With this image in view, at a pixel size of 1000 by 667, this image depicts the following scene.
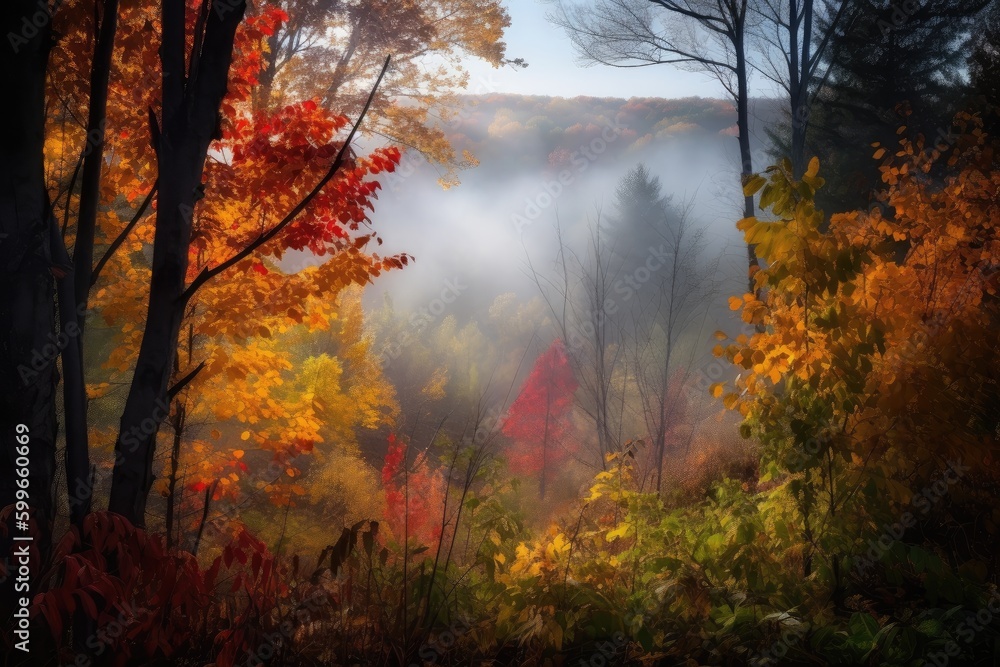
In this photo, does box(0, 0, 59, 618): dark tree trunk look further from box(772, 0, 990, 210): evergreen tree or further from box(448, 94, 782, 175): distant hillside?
box(448, 94, 782, 175): distant hillside

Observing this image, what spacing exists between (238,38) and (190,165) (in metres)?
2.35

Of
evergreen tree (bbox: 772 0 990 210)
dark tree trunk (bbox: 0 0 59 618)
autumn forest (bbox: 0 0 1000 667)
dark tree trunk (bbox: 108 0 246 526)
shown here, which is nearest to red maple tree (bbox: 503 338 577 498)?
evergreen tree (bbox: 772 0 990 210)

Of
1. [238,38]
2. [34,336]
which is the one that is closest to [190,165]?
[34,336]

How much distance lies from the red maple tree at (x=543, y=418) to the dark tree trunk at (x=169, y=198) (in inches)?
912

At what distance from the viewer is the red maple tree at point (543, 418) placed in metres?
26.4

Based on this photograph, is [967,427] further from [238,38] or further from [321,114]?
[238,38]

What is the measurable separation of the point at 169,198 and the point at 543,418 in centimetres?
2627

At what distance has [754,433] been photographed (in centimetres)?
397

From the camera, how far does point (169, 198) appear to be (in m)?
2.66

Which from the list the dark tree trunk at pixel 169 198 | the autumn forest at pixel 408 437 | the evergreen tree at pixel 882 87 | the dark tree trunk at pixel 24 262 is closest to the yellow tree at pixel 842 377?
the autumn forest at pixel 408 437

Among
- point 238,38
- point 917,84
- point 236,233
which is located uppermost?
point 917,84

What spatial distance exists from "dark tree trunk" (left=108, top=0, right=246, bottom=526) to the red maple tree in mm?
23159

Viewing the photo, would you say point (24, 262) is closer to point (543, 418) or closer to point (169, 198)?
point (169, 198)

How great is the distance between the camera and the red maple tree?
1038 inches
